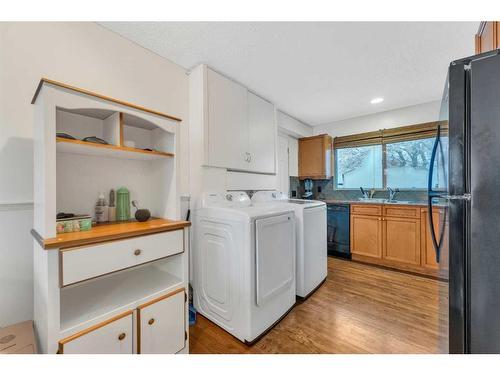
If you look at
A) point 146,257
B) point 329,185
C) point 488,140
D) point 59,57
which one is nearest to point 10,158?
point 59,57

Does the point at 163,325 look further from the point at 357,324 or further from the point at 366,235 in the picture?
the point at 366,235

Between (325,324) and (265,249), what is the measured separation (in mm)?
870

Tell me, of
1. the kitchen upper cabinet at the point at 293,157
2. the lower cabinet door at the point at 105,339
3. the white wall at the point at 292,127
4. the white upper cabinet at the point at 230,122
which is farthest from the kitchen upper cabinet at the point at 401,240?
the lower cabinet door at the point at 105,339

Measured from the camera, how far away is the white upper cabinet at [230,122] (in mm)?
1948

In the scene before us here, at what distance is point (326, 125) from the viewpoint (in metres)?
4.08

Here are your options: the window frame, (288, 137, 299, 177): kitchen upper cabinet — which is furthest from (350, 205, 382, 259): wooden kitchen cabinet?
(288, 137, 299, 177): kitchen upper cabinet

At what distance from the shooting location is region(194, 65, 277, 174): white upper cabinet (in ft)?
A: 6.39

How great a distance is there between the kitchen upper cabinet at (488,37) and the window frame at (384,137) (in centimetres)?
194

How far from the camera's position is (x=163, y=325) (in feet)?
3.96

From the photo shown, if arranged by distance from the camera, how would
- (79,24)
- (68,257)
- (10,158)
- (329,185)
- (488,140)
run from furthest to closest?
(329,185) → (79,24) → (10,158) → (68,257) → (488,140)

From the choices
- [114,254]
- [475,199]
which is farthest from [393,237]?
[114,254]

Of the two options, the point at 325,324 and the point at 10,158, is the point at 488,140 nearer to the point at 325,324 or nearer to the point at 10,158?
the point at 325,324

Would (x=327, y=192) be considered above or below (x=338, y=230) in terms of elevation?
above

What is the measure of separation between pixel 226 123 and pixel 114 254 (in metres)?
1.57
